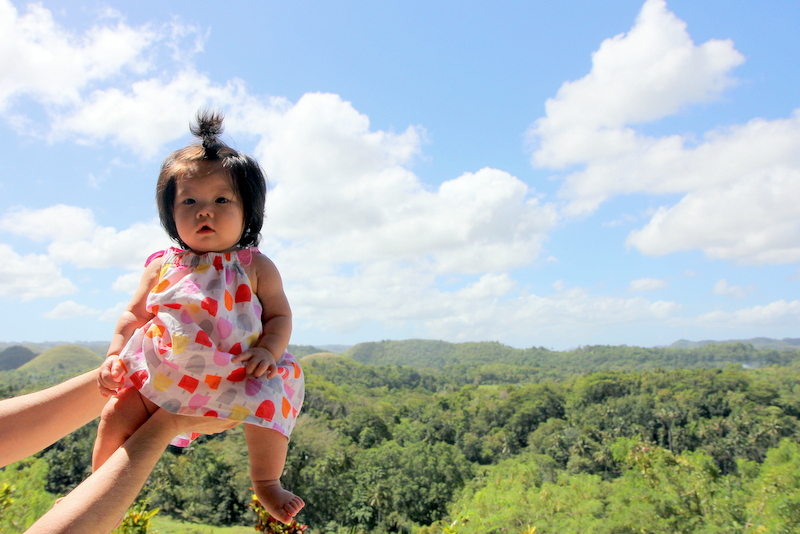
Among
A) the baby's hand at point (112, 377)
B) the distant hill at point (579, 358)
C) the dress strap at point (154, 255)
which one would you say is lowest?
the distant hill at point (579, 358)

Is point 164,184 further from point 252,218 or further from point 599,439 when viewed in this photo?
point 599,439

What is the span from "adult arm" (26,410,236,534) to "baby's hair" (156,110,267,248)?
508mm

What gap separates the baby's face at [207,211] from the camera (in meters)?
1.26

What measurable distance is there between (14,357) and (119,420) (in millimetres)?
135114

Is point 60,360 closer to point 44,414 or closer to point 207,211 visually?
point 44,414

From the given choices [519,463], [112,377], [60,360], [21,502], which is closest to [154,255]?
[112,377]

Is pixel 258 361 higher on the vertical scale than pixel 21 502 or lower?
higher

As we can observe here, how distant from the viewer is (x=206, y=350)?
114 cm

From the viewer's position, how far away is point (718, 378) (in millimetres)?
55625

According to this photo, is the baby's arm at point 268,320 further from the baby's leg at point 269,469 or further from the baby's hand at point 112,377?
the baby's hand at point 112,377

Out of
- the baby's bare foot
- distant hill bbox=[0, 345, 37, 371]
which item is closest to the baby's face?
the baby's bare foot

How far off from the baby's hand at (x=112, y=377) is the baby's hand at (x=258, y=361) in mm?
279

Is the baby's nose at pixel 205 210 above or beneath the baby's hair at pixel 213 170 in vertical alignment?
beneath

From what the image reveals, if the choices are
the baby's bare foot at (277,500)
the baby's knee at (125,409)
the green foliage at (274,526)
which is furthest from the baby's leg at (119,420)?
the green foliage at (274,526)
